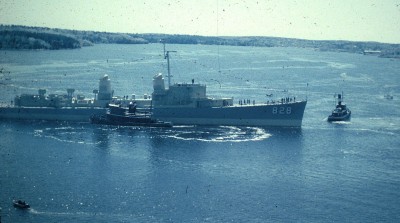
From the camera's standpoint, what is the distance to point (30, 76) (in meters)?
96.5

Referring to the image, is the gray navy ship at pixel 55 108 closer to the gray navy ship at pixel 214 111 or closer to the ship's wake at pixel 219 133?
the gray navy ship at pixel 214 111

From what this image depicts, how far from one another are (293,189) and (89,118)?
31976 millimetres

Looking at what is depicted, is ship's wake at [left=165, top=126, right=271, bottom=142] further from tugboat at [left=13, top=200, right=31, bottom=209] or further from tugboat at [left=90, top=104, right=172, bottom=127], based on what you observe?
tugboat at [left=13, top=200, right=31, bottom=209]

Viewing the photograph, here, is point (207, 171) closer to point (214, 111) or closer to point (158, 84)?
point (214, 111)

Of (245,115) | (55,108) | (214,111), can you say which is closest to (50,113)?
(55,108)

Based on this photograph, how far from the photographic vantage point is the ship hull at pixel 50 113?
63625 millimetres

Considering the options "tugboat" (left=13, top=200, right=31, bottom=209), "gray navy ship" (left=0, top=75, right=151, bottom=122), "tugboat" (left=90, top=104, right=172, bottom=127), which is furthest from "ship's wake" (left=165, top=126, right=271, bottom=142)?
"tugboat" (left=13, top=200, right=31, bottom=209)

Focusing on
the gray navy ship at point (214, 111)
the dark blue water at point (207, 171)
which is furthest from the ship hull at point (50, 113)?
the gray navy ship at point (214, 111)

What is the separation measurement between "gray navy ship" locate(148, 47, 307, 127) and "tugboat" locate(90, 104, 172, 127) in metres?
2.16

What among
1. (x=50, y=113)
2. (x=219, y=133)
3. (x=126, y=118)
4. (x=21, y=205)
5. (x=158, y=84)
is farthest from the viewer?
(x=50, y=113)

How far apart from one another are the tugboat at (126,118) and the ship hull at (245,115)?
2.53 meters

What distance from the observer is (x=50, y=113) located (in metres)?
64.1

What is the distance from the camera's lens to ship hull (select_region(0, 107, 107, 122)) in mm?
63625

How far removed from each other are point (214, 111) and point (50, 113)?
19.0 m
